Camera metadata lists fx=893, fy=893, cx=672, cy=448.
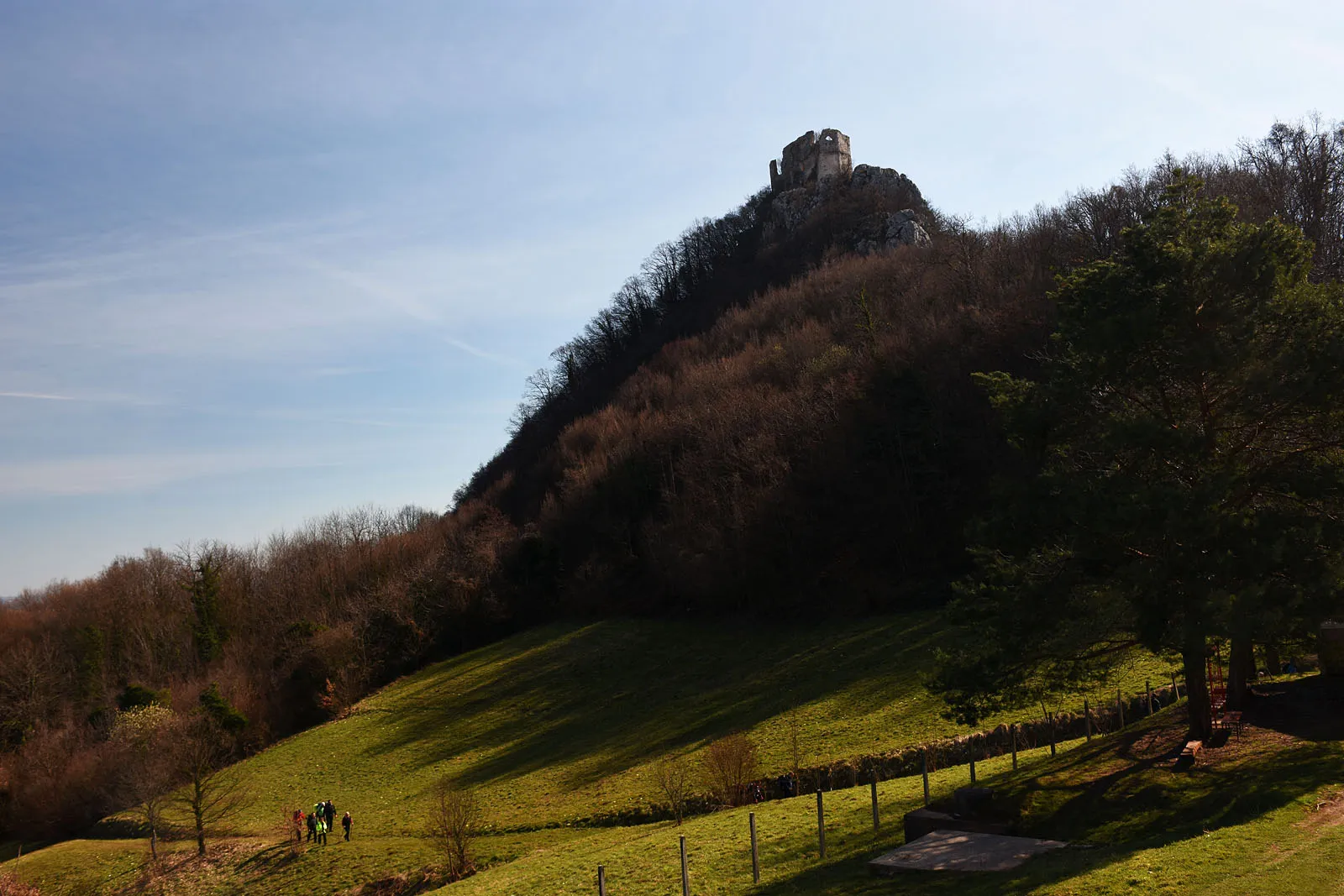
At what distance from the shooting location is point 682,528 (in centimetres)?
6331

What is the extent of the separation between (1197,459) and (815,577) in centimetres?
3747

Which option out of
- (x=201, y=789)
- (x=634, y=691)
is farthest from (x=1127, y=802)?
(x=201, y=789)

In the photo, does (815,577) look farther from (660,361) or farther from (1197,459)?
(660,361)

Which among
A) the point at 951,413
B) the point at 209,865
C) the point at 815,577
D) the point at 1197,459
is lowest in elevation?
the point at 209,865

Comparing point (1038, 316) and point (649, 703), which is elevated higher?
point (1038, 316)

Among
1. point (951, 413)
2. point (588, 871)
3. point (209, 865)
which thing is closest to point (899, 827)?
point (588, 871)

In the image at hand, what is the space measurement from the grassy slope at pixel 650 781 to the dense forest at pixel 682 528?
15.3ft

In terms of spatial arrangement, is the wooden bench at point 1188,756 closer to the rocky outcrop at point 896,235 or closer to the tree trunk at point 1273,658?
the tree trunk at point 1273,658

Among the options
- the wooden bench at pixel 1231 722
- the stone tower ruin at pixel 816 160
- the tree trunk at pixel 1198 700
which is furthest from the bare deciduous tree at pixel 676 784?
the stone tower ruin at pixel 816 160

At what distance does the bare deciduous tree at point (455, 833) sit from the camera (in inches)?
1083

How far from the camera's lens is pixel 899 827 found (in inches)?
768

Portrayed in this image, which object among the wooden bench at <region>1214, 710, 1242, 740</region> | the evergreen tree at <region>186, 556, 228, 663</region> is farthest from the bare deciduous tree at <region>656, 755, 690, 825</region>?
Result: the evergreen tree at <region>186, 556, 228, 663</region>

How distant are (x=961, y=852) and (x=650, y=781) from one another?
1830 cm

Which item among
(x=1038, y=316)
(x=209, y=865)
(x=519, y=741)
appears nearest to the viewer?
(x=209, y=865)
